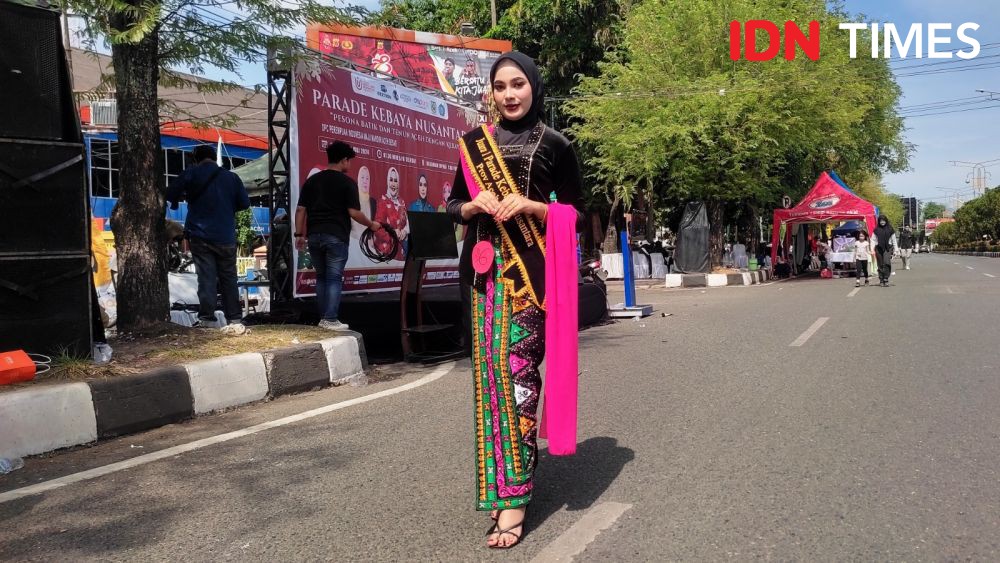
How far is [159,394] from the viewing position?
495 centimetres

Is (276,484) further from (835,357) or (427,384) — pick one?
(835,357)

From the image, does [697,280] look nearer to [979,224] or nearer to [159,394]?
[159,394]

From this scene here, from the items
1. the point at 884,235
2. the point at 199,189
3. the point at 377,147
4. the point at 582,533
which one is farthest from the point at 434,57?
the point at 582,533

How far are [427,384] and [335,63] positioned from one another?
5.10 m

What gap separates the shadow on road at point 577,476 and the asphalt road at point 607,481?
0.02 metres

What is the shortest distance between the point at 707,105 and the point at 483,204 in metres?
19.4

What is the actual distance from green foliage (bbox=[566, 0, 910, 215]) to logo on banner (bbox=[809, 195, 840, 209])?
1364 mm

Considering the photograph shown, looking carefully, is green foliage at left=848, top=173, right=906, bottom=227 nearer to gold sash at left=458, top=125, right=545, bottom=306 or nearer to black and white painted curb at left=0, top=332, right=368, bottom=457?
black and white painted curb at left=0, top=332, right=368, bottom=457

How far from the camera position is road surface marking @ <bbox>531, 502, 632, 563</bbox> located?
108 inches

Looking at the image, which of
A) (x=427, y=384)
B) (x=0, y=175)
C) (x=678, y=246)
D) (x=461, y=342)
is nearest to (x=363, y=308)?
(x=461, y=342)

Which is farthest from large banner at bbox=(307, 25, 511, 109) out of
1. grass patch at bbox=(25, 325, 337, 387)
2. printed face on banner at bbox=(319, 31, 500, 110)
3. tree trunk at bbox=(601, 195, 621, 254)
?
grass patch at bbox=(25, 325, 337, 387)

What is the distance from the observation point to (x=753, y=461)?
388 cm

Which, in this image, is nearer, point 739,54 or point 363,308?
point 363,308

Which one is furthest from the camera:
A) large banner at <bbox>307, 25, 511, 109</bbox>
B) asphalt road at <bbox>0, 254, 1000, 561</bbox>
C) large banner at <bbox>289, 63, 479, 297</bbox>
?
large banner at <bbox>307, 25, 511, 109</bbox>
